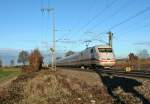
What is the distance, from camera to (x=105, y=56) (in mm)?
44406

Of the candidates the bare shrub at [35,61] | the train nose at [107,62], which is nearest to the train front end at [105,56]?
the train nose at [107,62]

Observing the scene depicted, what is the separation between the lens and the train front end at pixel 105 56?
44.0 m

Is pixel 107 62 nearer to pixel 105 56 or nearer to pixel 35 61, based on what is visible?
pixel 105 56

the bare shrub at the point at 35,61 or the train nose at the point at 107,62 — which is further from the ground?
the bare shrub at the point at 35,61

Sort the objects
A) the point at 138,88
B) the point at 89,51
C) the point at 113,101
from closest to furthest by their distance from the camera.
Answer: the point at 113,101 < the point at 138,88 < the point at 89,51

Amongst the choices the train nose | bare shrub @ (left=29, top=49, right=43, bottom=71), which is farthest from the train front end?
bare shrub @ (left=29, top=49, right=43, bottom=71)

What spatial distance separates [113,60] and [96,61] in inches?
87.3

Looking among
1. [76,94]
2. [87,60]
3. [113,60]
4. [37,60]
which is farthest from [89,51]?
[37,60]

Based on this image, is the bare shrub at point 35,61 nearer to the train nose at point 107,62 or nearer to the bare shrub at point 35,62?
the bare shrub at point 35,62

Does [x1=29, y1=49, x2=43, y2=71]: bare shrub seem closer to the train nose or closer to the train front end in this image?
the train front end

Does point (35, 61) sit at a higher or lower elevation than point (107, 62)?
higher

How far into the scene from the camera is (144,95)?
1544cm

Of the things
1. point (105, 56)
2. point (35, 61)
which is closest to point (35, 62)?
point (35, 61)

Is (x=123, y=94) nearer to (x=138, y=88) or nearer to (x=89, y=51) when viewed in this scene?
(x=138, y=88)
